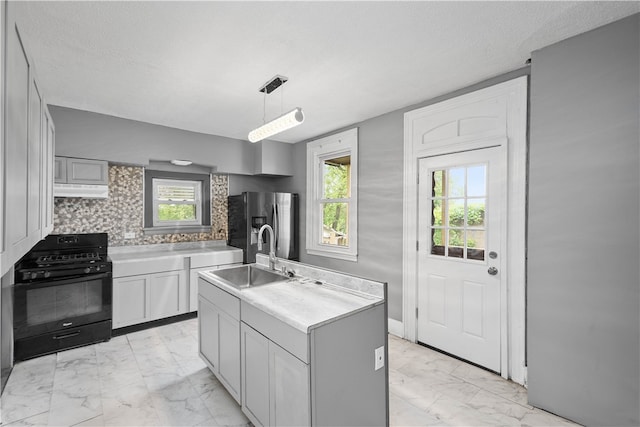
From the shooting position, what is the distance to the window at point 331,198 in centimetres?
402

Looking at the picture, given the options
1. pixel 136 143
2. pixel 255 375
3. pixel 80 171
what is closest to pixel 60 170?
pixel 80 171

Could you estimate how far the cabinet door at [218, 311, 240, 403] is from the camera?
2037mm

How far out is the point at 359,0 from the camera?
64.5 inches

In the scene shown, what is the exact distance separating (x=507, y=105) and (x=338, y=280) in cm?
201

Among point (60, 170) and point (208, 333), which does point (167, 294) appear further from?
point (60, 170)

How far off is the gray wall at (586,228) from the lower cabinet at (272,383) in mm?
1765

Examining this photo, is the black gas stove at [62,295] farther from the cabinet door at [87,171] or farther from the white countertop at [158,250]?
the cabinet door at [87,171]

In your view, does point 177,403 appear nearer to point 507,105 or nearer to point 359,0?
point 359,0

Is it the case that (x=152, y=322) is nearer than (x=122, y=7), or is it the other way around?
(x=122, y=7)

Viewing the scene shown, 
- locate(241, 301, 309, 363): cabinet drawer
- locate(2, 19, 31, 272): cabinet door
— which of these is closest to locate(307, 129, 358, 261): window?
locate(241, 301, 309, 363): cabinet drawer

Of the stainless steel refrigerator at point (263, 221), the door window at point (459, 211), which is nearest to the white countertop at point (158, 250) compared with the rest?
the stainless steel refrigerator at point (263, 221)

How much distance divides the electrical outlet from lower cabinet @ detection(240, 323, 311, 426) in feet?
1.62

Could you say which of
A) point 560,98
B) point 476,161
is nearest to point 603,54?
point 560,98

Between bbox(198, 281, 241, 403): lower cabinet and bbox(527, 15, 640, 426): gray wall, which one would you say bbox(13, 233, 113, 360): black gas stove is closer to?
bbox(198, 281, 241, 403): lower cabinet
